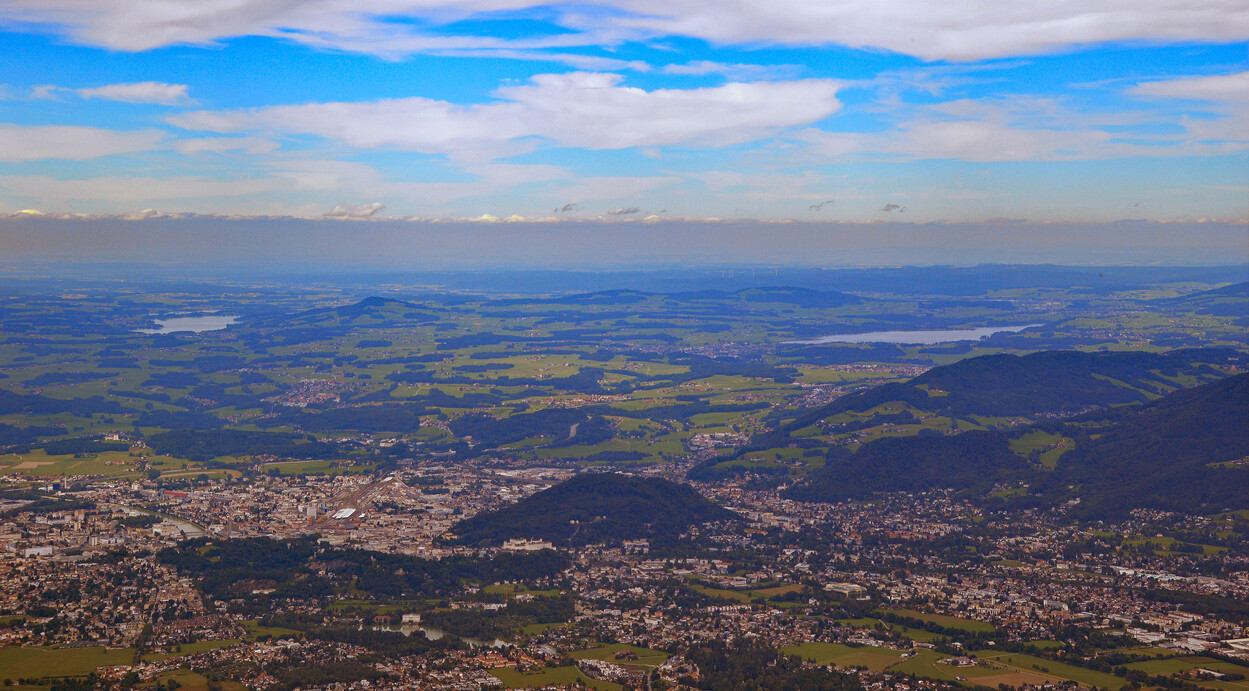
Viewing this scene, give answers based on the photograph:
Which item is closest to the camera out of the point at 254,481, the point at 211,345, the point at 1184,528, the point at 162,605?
the point at 162,605

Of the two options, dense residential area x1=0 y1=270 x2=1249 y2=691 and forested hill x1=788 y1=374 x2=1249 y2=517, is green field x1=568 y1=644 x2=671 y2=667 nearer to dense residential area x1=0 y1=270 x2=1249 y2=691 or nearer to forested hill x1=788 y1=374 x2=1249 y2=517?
dense residential area x1=0 y1=270 x2=1249 y2=691

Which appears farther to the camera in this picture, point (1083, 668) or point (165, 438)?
point (165, 438)

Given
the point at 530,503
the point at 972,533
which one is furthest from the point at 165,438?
the point at 972,533

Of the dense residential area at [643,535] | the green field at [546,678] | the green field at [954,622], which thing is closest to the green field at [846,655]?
the dense residential area at [643,535]

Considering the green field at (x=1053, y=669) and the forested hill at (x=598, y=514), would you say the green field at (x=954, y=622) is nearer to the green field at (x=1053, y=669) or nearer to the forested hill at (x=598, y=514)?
the green field at (x=1053, y=669)

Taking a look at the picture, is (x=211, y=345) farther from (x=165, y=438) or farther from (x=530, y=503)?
(x=530, y=503)

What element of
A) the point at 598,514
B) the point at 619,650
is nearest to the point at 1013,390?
the point at 598,514

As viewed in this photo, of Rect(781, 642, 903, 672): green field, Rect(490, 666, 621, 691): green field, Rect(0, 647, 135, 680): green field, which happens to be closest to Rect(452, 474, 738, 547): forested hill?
Rect(781, 642, 903, 672): green field
